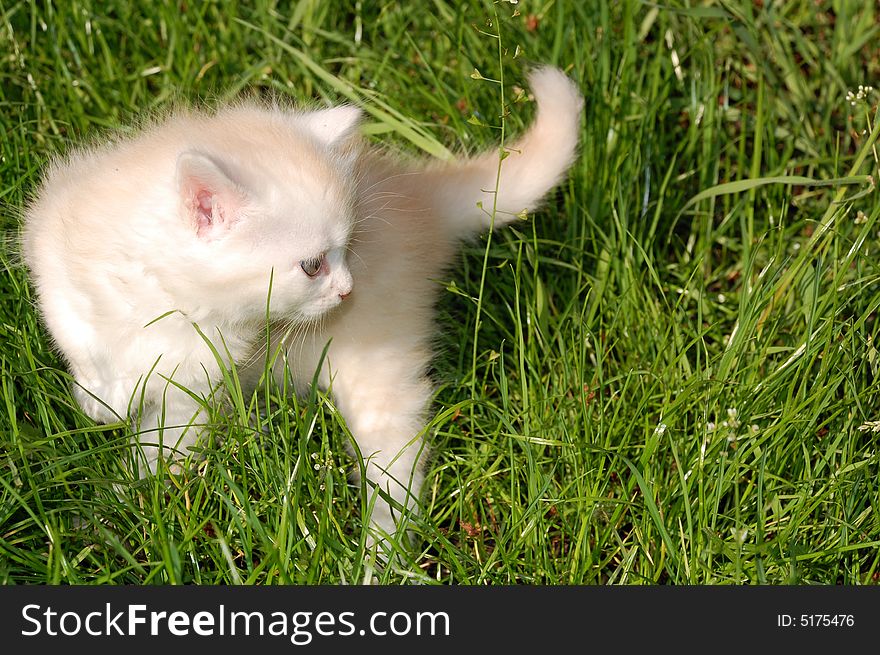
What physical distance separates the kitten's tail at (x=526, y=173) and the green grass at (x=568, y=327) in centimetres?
11

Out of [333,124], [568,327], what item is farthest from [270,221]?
[568,327]

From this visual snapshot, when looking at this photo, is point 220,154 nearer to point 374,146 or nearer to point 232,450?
point 232,450

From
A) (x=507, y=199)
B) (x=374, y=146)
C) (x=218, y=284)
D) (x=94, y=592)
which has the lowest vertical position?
(x=94, y=592)

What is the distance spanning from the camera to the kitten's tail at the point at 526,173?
2.49 meters

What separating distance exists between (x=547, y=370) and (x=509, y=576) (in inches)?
28.5

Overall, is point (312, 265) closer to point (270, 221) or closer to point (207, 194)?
point (270, 221)

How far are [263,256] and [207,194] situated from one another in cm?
15

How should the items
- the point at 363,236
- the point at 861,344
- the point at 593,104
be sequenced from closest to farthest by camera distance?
the point at 363,236, the point at 861,344, the point at 593,104

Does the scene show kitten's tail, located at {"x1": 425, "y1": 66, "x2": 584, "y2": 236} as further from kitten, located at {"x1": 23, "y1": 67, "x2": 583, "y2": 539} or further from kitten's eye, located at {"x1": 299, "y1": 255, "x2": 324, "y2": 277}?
kitten's eye, located at {"x1": 299, "y1": 255, "x2": 324, "y2": 277}

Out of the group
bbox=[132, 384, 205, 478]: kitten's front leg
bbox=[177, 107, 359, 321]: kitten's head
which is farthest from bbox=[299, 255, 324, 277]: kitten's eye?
bbox=[132, 384, 205, 478]: kitten's front leg

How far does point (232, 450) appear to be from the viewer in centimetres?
210

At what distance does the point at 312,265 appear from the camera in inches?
76.0

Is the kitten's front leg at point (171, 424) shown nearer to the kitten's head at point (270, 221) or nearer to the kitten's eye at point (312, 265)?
the kitten's head at point (270, 221)

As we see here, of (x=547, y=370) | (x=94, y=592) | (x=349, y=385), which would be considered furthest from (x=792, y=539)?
(x=94, y=592)
